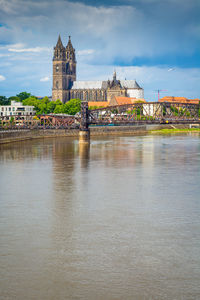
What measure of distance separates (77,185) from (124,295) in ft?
49.3

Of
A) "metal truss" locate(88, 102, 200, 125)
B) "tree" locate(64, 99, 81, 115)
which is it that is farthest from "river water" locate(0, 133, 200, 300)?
"tree" locate(64, 99, 81, 115)

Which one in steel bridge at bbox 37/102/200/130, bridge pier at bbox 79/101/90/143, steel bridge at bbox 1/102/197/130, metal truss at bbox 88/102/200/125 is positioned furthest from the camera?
metal truss at bbox 88/102/200/125

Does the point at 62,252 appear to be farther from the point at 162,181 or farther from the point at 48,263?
the point at 162,181

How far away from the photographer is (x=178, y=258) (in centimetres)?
1195

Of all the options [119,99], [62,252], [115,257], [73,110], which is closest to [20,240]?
[62,252]

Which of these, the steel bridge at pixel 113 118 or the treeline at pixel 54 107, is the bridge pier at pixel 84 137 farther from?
the treeline at pixel 54 107

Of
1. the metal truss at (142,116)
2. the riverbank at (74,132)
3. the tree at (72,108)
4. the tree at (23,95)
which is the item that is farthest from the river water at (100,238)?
the tree at (23,95)

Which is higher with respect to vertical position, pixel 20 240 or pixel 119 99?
pixel 119 99

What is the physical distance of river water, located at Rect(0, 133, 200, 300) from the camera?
10.3m

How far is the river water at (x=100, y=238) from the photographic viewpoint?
10.3 meters

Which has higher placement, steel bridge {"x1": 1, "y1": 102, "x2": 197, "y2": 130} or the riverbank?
steel bridge {"x1": 1, "y1": 102, "x2": 197, "y2": 130}

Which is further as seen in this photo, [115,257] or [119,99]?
[119,99]

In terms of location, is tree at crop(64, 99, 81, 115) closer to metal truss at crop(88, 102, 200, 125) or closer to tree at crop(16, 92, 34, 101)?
metal truss at crop(88, 102, 200, 125)

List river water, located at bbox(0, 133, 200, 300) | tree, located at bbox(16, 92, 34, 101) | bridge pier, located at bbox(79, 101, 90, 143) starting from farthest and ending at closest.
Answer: tree, located at bbox(16, 92, 34, 101) → bridge pier, located at bbox(79, 101, 90, 143) → river water, located at bbox(0, 133, 200, 300)
